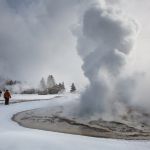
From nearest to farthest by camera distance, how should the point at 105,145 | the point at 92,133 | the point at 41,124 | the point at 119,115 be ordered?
the point at 105,145
the point at 92,133
the point at 41,124
the point at 119,115

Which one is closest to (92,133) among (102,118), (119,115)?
(102,118)

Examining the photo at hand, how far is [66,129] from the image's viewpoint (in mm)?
18109

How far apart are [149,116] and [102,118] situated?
3.48 m

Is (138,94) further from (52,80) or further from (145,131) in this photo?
(52,80)

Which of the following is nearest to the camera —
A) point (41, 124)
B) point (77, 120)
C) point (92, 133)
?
point (92, 133)

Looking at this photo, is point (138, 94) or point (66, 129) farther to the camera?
point (138, 94)

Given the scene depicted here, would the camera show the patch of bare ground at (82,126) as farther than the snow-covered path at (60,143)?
Yes

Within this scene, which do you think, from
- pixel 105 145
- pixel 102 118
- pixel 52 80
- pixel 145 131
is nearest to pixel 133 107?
pixel 102 118

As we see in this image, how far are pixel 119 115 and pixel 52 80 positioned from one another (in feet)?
263

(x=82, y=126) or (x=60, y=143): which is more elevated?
(x=82, y=126)

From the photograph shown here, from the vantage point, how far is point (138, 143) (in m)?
14.5

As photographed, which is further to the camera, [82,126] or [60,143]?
[82,126]

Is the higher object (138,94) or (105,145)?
(138,94)

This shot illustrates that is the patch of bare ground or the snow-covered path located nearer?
the snow-covered path
